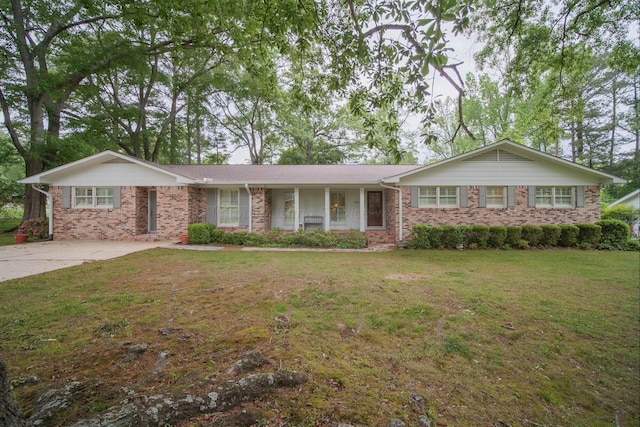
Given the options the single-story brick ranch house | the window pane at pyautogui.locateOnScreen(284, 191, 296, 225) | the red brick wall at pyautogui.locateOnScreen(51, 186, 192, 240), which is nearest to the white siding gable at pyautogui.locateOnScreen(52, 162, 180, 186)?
the single-story brick ranch house

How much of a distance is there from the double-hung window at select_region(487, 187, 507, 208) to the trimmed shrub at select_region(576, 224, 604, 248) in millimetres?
2856

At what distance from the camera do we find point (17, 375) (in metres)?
2.18

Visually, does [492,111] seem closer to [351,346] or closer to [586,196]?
[586,196]

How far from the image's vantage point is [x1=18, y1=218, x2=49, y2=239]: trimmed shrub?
1158cm

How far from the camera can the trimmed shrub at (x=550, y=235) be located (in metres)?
10.4

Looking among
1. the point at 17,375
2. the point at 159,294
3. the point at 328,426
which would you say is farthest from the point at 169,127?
the point at 328,426

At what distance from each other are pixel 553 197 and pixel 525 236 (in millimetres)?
2583

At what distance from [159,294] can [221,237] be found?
7.05 meters

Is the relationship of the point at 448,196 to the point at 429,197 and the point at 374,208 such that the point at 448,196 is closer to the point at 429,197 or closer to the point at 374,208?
the point at 429,197

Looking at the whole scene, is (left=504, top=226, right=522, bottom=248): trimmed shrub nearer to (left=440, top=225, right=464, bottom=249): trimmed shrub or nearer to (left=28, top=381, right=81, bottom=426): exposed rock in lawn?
(left=440, top=225, right=464, bottom=249): trimmed shrub

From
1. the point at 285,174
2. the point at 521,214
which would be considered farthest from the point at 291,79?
the point at 521,214

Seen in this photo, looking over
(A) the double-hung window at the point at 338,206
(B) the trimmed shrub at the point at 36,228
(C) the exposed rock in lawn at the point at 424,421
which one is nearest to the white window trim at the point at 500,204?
(A) the double-hung window at the point at 338,206

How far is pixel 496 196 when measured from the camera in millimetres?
11352

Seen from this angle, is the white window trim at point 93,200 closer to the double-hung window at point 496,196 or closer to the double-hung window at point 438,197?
the double-hung window at point 438,197
